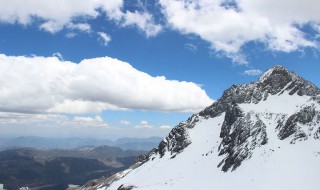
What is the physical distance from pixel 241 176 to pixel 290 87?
43.6 meters

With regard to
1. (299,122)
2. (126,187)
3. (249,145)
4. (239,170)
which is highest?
(299,122)

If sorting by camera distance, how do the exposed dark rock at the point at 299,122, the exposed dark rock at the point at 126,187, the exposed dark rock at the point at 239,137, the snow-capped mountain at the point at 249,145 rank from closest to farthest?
the snow-capped mountain at the point at 249,145 → the exposed dark rock at the point at 299,122 → the exposed dark rock at the point at 239,137 → the exposed dark rock at the point at 126,187

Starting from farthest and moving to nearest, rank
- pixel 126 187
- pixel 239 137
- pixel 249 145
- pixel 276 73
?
1. pixel 276 73
2. pixel 126 187
3. pixel 239 137
4. pixel 249 145

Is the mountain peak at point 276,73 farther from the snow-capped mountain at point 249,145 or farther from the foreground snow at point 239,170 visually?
the foreground snow at point 239,170

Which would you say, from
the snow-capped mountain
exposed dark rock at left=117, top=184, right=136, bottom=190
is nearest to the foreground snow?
the snow-capped mountain

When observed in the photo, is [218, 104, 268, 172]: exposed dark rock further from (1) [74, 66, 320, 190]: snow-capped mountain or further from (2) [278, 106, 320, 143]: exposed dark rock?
(2) [278, 106, 320, 143]: exposed dark rock

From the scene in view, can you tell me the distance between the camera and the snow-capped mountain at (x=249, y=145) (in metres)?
69.0

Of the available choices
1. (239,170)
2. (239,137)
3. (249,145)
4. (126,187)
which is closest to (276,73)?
(239,137)

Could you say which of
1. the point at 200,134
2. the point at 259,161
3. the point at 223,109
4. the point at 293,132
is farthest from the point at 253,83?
the point at 259,161

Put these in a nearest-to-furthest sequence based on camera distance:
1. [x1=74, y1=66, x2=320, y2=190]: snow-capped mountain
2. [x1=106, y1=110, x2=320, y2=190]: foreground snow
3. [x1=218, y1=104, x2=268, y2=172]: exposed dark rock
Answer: [x1=106, y1=110, x2=320, y2=190]: foreground snow < [x1=74, y1=66, x2=320, y2=190]: snow-capped mountain < [x1=218, y1=104, x2=268, y2=172]: exposed dark rock

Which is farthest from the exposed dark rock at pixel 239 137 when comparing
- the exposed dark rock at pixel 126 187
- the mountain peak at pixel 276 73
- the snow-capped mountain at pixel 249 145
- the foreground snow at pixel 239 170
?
the exposed dark rock at pixel 126 187

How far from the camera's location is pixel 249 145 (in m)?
81.3

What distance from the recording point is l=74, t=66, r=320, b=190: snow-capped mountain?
69000 mm

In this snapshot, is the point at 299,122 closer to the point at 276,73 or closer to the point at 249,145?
the point at 249,145
